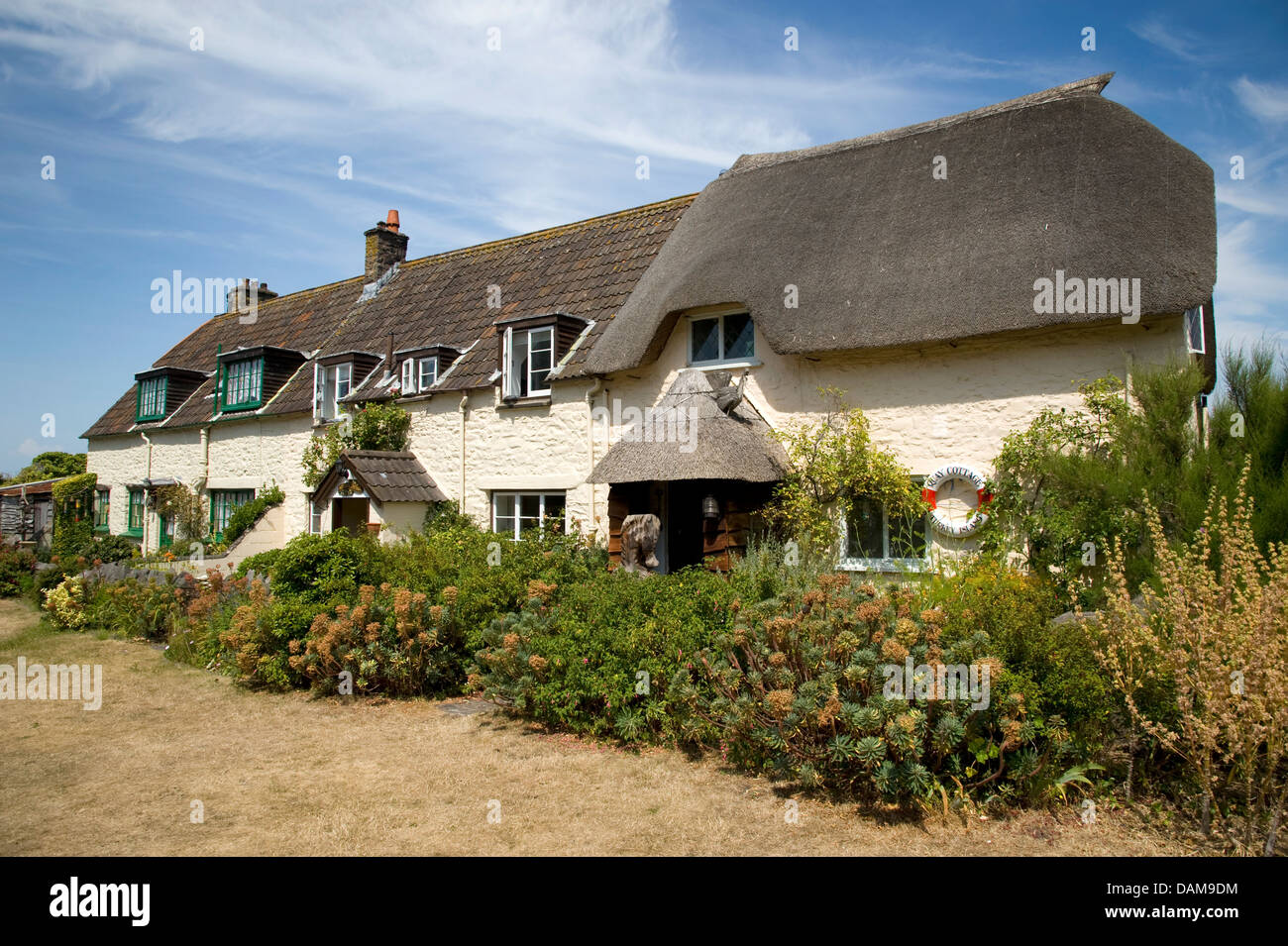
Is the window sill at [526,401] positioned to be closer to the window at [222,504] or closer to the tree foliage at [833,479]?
the tree foliage at [833,479]

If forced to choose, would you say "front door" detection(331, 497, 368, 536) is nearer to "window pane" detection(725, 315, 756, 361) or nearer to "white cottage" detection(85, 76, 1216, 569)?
"white cottage" detection(85, 76, 1216, 569)

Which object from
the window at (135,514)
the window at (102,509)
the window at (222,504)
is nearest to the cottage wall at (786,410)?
the window at (222,504)

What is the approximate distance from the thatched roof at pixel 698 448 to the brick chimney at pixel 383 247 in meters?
11.6

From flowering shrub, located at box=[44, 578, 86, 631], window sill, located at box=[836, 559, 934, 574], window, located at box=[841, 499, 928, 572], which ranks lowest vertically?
flowering shrub, located at box=[44, 578, 86, 631]

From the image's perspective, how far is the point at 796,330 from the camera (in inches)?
391

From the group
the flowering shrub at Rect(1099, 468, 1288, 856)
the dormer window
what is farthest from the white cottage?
the dormer window

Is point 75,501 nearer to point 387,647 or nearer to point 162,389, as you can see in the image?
point 162,389

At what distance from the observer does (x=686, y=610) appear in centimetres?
659

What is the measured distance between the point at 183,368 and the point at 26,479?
15.2m

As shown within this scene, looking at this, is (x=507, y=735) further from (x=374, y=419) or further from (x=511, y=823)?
(x=374, y=419)

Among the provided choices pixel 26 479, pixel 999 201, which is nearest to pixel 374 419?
pixel 999 201

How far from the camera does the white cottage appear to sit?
342 inches

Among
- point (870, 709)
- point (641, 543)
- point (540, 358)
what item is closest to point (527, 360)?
point (540, 358)

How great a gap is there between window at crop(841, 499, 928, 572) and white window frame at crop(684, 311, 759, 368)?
2525mm
